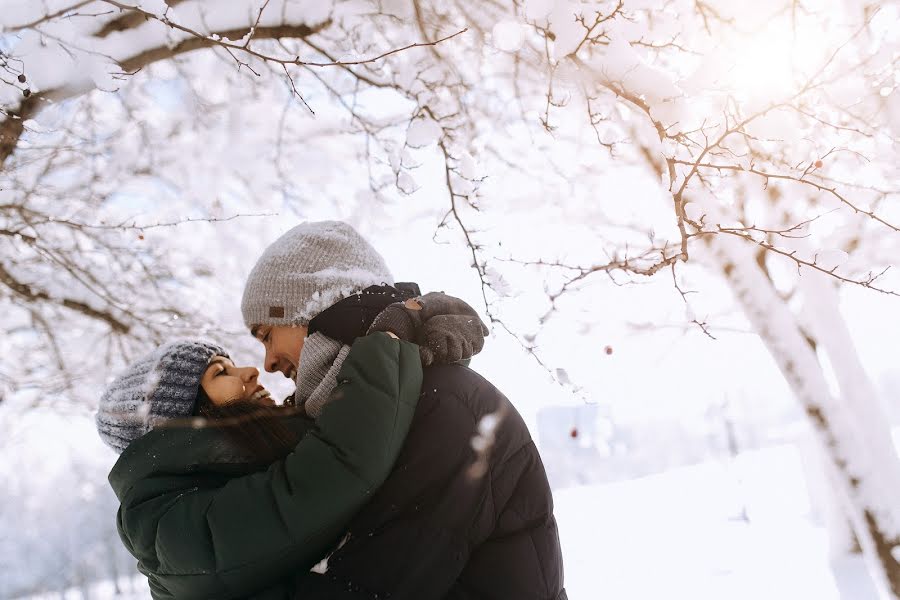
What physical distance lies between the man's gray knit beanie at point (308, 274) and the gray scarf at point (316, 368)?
18 cm

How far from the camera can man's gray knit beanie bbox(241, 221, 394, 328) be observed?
1547 mm

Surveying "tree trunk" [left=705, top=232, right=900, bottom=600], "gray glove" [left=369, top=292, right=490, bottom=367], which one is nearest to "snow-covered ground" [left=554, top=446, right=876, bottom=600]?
"tree trunk" [left=705, top=232, right=900, bottom=600]

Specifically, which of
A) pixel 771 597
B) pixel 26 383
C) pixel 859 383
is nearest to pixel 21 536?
pixel 26 383

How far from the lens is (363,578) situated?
1.06m

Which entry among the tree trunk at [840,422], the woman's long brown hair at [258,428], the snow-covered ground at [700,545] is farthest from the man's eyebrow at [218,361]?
the snow-covered ground at [700,545]

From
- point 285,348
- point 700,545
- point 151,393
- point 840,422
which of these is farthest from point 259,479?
point 700,545

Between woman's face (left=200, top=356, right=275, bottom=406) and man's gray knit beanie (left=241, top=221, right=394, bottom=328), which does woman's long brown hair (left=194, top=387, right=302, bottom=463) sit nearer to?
woman's face (left=200, top=356, right=275, bottom=406)

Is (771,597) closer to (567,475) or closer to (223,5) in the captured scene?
(223,5)

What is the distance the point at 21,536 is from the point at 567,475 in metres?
29.1

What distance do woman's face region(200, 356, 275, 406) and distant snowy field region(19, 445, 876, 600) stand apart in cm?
661

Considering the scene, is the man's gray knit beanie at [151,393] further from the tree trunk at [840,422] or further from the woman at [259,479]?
the tree trunk at [840,422]

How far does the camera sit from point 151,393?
1.35 meters

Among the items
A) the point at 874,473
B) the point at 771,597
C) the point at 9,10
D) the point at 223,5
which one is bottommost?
the point at 771,597

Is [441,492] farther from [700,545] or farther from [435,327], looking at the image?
[700,545]
